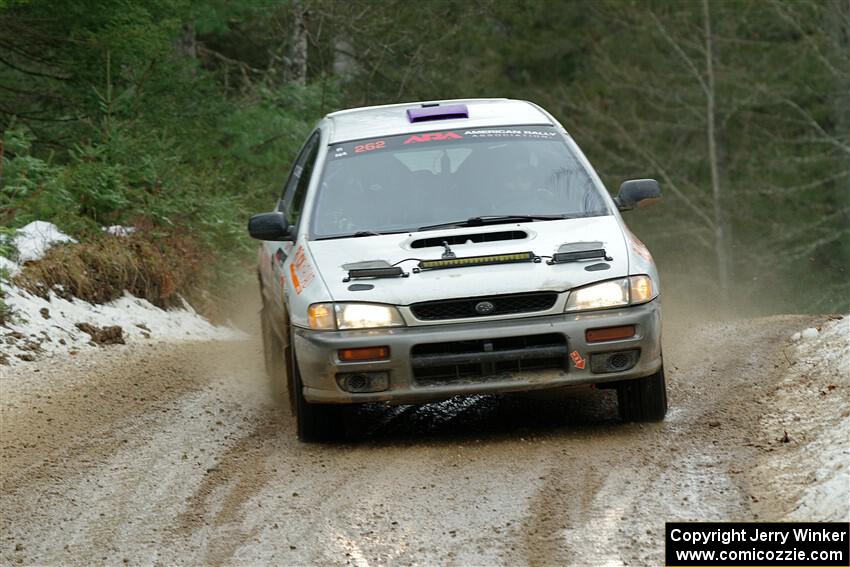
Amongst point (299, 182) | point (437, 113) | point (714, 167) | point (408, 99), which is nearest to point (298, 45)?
point (408, 99)

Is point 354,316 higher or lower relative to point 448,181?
lower

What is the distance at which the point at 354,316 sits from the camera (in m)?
7.09

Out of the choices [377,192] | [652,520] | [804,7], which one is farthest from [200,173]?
[804,7]

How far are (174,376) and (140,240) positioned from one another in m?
3.98

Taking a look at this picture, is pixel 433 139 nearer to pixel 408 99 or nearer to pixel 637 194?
pixel 637 194

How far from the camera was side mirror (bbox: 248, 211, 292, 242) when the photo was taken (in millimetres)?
8258

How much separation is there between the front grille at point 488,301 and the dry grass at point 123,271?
5.41 m

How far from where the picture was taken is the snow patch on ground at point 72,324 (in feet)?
33.5

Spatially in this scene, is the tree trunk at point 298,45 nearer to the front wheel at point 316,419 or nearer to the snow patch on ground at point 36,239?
the snow patch on ground at point 36,239

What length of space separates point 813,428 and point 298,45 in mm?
18576

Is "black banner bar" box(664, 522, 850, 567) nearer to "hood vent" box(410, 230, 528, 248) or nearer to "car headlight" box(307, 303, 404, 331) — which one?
"car headlight" box(307, 303, 404, 331)

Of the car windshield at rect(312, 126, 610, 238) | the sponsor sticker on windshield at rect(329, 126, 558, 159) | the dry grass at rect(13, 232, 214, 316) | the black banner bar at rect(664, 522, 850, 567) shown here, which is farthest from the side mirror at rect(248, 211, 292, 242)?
the dry grass at rect(13, 232, 214, 316)

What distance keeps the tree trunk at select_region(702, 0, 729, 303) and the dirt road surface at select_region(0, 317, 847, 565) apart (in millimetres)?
23995

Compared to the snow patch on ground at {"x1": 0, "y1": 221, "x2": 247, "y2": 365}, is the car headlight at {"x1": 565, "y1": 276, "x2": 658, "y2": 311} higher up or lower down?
higher up
